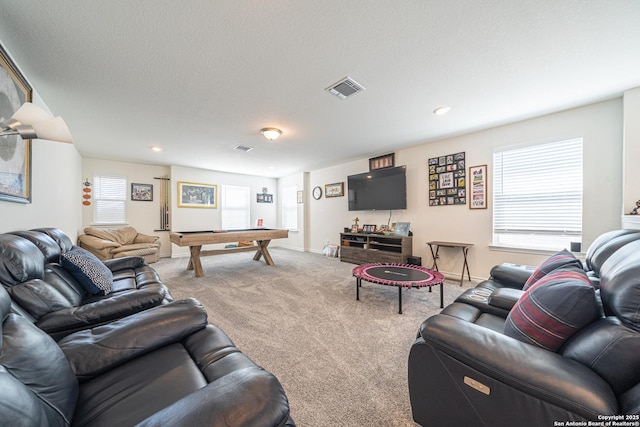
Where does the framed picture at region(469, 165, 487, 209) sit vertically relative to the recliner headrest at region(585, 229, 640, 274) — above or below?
above

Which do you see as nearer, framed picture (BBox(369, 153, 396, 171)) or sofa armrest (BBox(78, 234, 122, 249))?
sofa armrest (BBox(78, 234, 122, 249))

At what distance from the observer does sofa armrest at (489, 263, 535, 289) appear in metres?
2.05

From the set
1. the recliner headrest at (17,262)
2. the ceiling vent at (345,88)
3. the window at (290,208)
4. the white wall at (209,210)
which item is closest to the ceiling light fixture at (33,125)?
the recliner headrest at (17,262)

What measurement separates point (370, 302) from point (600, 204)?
119 inches

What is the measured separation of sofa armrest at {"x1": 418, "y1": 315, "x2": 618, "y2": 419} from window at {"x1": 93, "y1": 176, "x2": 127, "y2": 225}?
6968 millimetres

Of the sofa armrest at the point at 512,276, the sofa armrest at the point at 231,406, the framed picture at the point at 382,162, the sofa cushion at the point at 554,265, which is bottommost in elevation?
the sofa armrest at the point at 512,276

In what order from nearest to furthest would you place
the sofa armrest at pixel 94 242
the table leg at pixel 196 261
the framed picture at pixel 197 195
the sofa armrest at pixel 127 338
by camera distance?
the sofa armrest at pixel 127 338 → the table leg at pixel 196 261 → the sofa armrest at pixel 94 242 → the framed picture at pixel 197 195

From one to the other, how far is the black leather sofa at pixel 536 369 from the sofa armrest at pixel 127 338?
46.6 inches

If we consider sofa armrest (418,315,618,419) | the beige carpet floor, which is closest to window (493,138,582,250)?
the beige carpet floor

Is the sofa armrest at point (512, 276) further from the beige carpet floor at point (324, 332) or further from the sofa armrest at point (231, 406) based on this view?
the sofa armrest at point (231, 406)

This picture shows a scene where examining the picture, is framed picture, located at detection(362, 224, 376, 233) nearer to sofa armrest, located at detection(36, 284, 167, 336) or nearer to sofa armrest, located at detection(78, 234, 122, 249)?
sofa armrest, located at detection(36, 284, 167, 336)

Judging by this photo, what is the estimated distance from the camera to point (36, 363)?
2.22 feet

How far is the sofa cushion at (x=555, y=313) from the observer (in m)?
0.91

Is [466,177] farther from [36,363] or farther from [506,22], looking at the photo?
[36,363]
